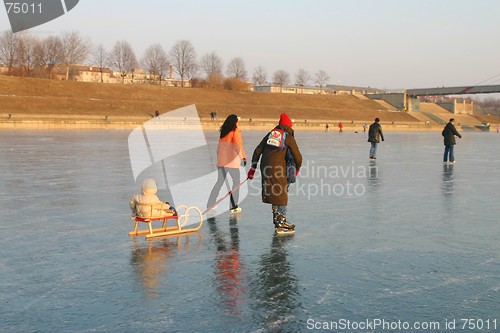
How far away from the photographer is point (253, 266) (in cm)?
600

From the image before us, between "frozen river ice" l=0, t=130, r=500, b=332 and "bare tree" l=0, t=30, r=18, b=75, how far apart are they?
89.9m

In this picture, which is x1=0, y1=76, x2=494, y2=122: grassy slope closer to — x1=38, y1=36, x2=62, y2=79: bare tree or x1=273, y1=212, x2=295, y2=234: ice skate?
x1=38, y1=36, x2=62, y2=79: bare tree

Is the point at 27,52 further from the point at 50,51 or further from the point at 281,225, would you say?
the point at 281,225

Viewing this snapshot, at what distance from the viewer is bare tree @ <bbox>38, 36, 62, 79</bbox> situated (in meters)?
96.9

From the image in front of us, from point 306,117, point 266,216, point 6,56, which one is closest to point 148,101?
point 306,117

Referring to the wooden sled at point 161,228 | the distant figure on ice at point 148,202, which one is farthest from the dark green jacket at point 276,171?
the distant figure on ice at point 148,202

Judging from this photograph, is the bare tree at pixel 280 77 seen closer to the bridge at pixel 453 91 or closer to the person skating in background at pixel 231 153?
the bridge at pixel 453 91

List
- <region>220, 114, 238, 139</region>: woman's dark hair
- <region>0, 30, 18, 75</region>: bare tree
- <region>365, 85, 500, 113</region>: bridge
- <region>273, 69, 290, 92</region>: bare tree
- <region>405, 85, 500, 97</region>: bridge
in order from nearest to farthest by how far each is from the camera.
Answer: <region>220, 114, 238, 139</region>: woman's dark hair → <region>0, 30, 18, 75</region>: bare tree → <region>405, 85, 500, 97</region>: bridge → <region>365, 85, 500, 113</region>: bridge → <region>273, 69, 290, 92</region>: bare tree

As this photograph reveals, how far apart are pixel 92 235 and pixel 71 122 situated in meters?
45.0

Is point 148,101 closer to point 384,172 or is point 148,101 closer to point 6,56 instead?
point 6,56

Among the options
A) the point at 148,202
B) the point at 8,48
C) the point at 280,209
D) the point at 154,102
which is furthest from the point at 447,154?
the point at 8,48

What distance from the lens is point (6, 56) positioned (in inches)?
3708

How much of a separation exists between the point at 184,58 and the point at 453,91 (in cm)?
5502

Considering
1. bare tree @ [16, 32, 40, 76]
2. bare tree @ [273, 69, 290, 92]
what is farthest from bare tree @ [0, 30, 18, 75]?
bare tree @ [273, 69, 290, 92]
